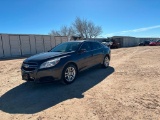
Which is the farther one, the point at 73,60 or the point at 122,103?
the point at 73,60

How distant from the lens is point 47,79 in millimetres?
5180

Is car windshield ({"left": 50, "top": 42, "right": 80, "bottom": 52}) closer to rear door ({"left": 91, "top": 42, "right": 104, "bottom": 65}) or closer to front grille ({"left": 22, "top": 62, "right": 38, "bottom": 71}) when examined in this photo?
rear door ({"left": 91, "top": 42, "right": 104, "bottom": 65})

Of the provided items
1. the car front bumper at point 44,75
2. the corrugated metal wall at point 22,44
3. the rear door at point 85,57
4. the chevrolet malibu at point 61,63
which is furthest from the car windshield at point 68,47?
the corrugated metal wall at point 22,44

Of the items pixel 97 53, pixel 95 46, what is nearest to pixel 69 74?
pixel 97 53

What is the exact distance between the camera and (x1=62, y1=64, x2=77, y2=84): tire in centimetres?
547

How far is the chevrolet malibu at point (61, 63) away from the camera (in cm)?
512

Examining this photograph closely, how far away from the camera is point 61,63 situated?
5.35 meters

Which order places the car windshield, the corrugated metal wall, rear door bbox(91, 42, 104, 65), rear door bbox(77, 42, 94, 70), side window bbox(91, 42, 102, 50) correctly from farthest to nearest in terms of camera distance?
the corrugated metal wall, side window bbox(91, 42, 102, 50), rear door bbox(91, 42, 104, 65), the car windshield, rear door bbox(77, 42, 94, 70)

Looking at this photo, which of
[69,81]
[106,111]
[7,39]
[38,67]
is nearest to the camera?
[106,111]

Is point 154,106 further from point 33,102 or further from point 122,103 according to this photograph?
point 33,102

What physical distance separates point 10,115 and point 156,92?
3.76 metres

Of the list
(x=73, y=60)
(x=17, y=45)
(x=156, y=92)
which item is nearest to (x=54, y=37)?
(x=17, y=45)

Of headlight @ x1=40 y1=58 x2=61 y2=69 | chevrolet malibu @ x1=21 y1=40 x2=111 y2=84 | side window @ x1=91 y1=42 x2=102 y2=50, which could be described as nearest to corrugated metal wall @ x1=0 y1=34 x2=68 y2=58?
chevrolet malibu @ x1=21 y1=40 x2=111 y2=84

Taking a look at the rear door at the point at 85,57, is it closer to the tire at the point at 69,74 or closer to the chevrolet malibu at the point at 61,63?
the chevrolet malibu at the point at 61,63
